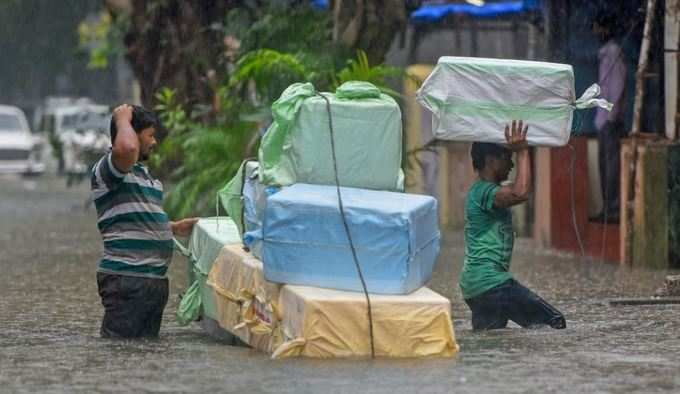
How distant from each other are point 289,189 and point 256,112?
Answer: 347 inches

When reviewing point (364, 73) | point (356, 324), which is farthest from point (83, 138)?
point (356, 324)

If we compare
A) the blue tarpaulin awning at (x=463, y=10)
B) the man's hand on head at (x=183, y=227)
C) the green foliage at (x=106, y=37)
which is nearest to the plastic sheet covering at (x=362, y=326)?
the man's hand on head at (x=183, y=227)

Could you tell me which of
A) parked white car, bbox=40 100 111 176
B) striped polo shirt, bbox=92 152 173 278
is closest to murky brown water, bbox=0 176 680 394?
striped polo shirt, bbox=92 152 173 278

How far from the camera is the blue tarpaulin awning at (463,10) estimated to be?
72.6ft

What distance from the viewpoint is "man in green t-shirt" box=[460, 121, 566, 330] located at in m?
10.2

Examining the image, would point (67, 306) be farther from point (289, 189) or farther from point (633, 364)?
point (633, 364)

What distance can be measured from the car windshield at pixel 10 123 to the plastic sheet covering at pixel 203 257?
1431 inches

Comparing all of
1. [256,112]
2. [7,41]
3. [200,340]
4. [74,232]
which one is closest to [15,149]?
[7,41]

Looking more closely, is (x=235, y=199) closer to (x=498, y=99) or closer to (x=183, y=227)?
(x=183, y=227)

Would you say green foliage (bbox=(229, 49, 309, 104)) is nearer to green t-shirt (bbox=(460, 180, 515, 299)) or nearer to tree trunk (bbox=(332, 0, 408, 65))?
tree trunk (bbox=(332, 0, 408, 65))

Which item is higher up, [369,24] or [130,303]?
[369,24]

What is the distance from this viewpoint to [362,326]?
8.89 metres

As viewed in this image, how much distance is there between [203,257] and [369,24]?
319 inches

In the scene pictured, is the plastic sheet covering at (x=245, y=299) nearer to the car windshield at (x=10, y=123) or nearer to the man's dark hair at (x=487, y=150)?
the man's dark hair at (x=487, y=150)
